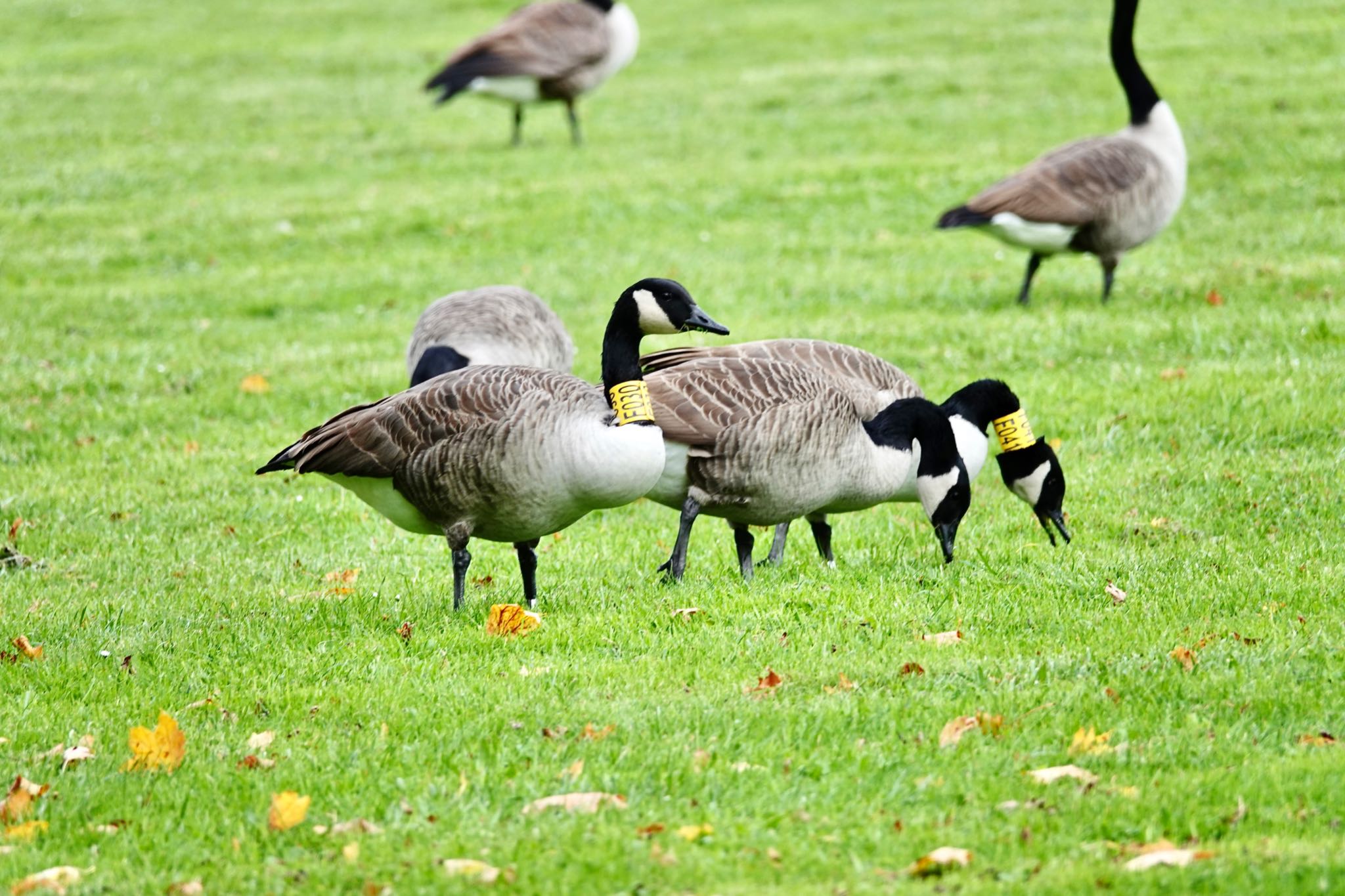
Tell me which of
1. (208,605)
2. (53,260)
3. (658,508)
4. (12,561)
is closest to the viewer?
(208,605)

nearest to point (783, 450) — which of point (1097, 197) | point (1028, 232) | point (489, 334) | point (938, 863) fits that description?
point (938, 863)

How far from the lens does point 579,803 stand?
4906 millimetres

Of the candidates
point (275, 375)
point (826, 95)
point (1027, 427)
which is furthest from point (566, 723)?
point (826, 95)

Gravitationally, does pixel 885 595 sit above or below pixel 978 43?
below

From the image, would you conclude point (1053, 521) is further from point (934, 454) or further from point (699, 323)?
point (699, 323)

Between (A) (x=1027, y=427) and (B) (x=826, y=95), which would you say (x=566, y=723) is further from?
(B) (x=826, y=95)

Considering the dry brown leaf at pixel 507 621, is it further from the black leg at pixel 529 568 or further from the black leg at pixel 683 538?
the black leg at pixel 683 538

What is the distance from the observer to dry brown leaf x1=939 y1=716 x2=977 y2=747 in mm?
5352

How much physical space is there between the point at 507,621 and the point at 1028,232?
7649 millimetres

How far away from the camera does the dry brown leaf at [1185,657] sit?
5926 millimetres

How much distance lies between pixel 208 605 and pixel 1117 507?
4963mm

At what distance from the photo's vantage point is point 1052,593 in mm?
6992

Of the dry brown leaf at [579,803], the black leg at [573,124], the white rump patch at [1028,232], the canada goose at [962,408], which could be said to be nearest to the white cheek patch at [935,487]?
the canada goose at [962,408]

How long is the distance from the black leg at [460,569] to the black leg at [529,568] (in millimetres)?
267
